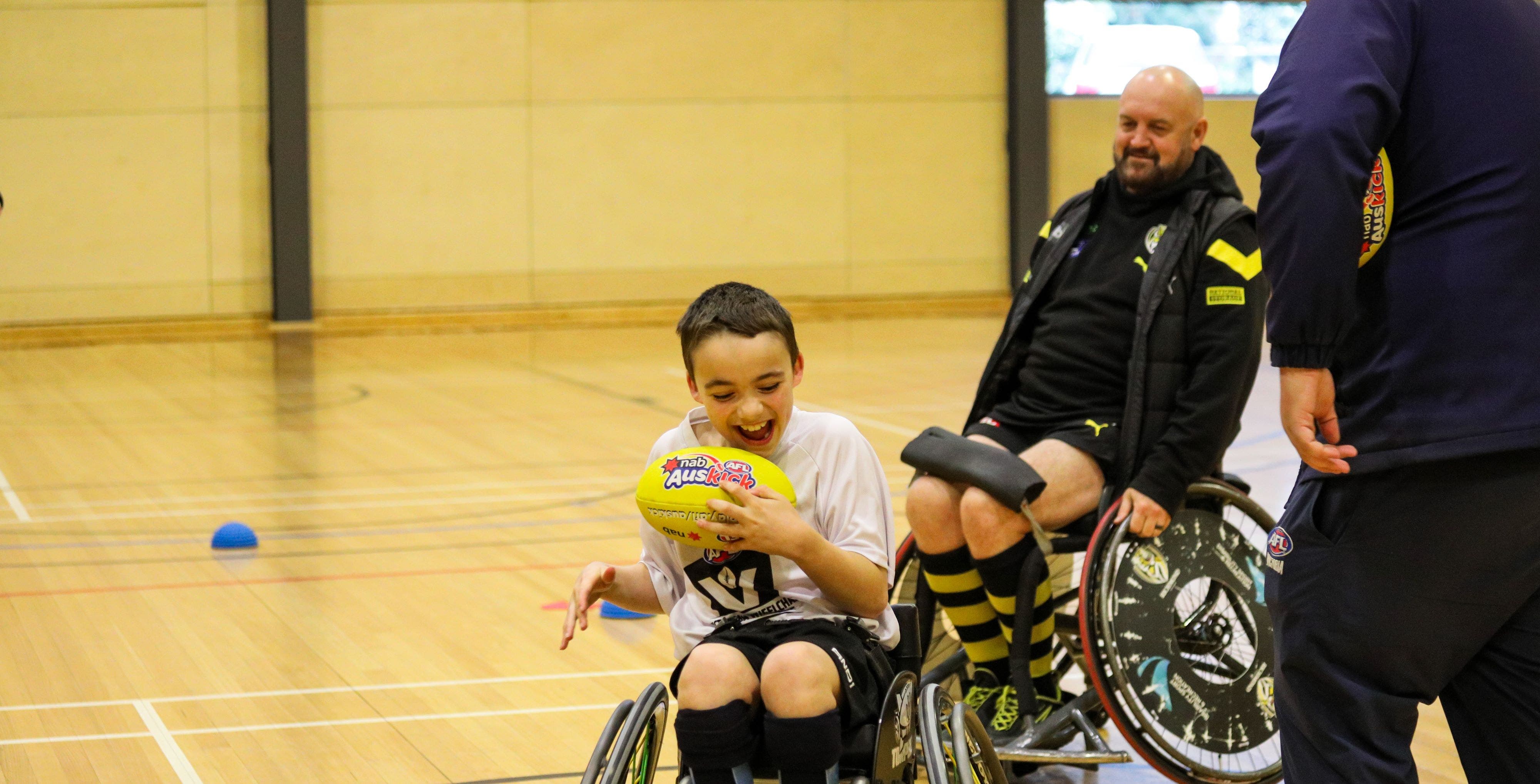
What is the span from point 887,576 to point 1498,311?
2.63ft

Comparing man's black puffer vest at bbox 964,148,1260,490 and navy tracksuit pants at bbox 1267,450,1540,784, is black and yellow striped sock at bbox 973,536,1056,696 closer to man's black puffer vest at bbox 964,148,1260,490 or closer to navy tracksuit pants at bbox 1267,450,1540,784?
man's black puffer vest at bbox 964,148,1260,490

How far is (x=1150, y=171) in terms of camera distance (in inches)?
127

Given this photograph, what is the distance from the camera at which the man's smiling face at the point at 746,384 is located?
2.12 metres

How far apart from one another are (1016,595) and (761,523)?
1.16 metres

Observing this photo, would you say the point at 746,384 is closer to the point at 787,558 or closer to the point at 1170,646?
the point at 787,558

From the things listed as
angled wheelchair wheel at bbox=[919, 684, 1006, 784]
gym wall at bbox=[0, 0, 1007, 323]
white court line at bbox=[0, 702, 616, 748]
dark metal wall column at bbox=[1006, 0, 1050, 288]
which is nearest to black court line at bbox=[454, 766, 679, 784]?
white court line at bbox=[0, 702, 616, 748]

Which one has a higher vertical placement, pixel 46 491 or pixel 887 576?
pixel 887 576

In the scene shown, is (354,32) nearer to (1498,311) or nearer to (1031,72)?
(1031,72)

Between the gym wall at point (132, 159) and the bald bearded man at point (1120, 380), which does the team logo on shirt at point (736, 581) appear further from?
the gym wall at point (132, 159)

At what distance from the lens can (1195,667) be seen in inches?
118

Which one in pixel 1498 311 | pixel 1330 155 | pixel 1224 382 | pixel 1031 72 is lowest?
pixel 1224 382

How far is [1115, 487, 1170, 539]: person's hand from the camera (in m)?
2.95

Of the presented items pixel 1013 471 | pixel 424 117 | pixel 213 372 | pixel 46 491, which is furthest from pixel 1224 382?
pixel 424 117

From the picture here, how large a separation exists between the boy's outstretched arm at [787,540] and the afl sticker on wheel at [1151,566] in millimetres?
983
